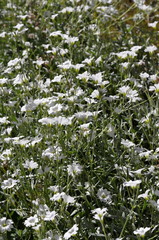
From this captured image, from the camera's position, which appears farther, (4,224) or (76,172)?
(76,172)

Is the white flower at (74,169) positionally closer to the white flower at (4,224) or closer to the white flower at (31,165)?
the white flower at (31,165)

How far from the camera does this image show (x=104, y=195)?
244cm

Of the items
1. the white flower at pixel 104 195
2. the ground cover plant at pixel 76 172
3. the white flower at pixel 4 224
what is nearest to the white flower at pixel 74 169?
the ground cover plant at pixel 76 172

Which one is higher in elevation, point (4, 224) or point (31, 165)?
point (31, 165)

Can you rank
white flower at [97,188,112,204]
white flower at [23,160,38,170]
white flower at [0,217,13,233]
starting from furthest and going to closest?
1. white flower at [23,160,38,170]
2. white flower at [97,188,112,204]
3. white flower at [0,217,13,233]

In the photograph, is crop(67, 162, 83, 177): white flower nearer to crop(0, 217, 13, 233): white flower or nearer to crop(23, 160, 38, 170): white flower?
crop(23, 160, 38, 170): white flower

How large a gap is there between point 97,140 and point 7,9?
2645 mm

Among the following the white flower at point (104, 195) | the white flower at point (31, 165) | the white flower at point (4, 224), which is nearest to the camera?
the white flower at point (4, 224)

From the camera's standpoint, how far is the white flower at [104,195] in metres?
2.41

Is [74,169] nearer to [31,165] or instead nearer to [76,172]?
[76,172]

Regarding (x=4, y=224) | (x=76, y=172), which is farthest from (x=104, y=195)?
(x=4, y=224)

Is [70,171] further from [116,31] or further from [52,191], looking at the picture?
[116,31]

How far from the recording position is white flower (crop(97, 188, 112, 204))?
241cm

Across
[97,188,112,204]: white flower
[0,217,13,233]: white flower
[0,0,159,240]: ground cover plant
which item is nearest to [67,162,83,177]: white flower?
[0,0,159,240]: ground cover plant
